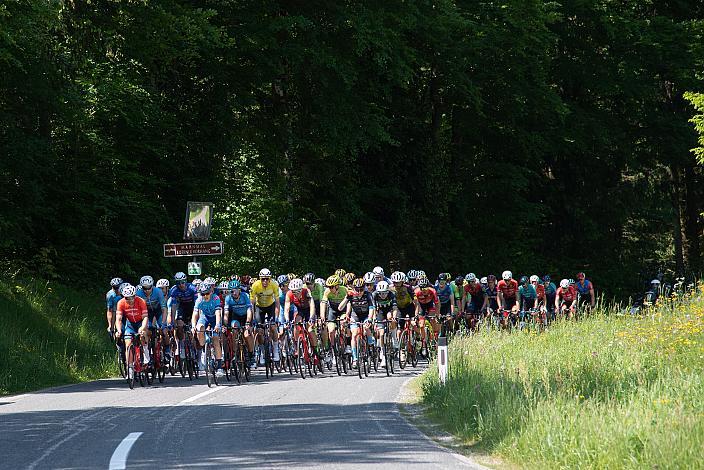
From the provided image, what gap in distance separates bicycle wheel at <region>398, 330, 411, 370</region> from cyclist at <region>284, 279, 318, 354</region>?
204 cm

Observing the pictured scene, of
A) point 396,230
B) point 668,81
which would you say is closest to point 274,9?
point 396,230

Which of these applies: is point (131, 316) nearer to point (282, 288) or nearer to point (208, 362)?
point (208, 362)

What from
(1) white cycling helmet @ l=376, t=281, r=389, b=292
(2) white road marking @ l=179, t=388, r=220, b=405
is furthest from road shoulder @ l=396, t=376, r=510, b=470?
(1) white cycling helmet @ l=376, t=281, r=389, b=292

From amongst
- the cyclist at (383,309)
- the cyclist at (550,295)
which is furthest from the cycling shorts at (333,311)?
the cyclist at (550,295)

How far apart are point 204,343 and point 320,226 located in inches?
681

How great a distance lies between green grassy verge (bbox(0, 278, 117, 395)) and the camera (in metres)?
21.7

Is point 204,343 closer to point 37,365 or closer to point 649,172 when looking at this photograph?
point 37,365

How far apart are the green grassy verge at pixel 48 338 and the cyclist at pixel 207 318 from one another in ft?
9.48

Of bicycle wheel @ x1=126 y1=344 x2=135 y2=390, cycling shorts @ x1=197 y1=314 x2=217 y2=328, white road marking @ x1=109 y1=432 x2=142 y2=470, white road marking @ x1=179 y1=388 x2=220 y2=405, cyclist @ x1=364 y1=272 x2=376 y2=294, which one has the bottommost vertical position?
white road marking @ x1=179 y1=388 x2=220 y2=405

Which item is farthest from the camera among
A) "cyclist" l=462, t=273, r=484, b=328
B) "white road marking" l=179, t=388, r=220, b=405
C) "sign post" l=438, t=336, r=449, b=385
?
"cyclist" l=462, t=273, r=484, b=328

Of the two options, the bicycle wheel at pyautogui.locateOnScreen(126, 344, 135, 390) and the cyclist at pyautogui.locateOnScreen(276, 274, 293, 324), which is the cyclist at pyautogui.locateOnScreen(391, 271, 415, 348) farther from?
the bicycle wheel at pyautogui.locateOnScreen(126, 344, 135, 390)

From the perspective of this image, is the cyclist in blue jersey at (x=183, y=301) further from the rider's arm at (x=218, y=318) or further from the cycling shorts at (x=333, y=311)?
the cycling shorts at (x=333, y=311)

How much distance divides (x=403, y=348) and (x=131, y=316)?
6.23 m

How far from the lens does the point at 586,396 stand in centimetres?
1248
